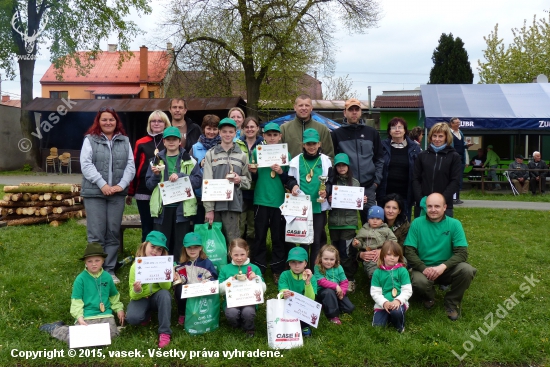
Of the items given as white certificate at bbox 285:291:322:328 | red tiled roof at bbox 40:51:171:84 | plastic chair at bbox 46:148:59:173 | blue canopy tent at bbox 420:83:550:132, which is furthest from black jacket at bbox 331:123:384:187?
red tiled roof at bbox 40:51:171:84

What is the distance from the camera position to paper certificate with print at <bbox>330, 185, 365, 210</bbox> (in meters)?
5.88

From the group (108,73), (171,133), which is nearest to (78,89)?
(108,73)

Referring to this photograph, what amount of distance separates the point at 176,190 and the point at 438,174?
3343 millimetres

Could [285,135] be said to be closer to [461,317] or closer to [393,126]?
[393,126]

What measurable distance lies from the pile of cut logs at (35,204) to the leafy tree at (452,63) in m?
35.6

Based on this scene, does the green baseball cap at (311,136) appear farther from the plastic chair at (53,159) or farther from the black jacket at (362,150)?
the plastic chair at (53,159)

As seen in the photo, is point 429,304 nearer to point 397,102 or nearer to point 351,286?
point 351,286

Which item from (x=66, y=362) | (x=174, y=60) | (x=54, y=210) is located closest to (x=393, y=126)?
(x=66, y=362)

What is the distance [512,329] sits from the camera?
504cm

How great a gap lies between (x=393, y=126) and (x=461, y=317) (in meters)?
2.61

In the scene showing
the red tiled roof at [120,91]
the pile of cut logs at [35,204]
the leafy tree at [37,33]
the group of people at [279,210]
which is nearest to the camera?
the group of people at [279,210]

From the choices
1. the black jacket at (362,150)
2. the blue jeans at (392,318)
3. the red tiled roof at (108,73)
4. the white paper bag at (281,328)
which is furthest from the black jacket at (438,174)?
the red tiled roof at (108,73)

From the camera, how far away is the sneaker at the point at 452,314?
5.31 m

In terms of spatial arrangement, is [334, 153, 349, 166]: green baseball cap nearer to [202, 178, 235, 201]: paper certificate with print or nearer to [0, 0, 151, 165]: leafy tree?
[202, 178, 235, 201]: paper certificate with print
